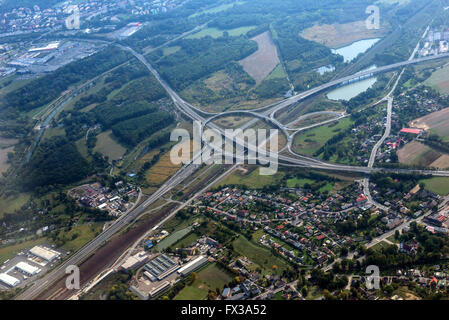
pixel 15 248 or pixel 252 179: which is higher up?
pixel 252 179

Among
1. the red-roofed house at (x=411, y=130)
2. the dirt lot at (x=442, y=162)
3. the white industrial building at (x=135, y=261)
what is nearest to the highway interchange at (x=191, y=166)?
the dirt lot at (x=442, y=162)

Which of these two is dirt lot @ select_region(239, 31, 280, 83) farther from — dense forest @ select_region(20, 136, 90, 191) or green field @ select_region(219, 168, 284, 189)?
dense forest @ select_region(20, 136, 90, 191)

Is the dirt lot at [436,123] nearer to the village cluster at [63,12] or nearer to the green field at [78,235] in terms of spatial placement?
the green field at [78,235]

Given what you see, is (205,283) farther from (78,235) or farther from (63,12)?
(63,12)

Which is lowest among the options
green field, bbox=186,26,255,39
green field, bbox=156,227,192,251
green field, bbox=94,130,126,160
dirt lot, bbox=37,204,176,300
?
dirt lot, bbox=37,204,176,300

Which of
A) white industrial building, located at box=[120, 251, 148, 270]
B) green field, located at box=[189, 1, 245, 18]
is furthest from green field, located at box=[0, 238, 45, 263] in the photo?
green field, located at box=[189, 1, 245, 18]

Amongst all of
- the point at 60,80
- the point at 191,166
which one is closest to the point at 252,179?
the point at 191,166

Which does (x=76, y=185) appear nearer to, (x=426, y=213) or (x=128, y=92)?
(x=128, y=92)
